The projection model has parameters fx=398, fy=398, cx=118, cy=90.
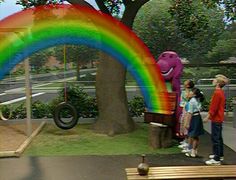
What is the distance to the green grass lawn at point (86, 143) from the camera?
9398mm

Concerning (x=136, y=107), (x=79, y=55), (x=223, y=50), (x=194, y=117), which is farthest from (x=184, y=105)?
(x=223, y=50)

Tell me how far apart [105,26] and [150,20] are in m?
22.7

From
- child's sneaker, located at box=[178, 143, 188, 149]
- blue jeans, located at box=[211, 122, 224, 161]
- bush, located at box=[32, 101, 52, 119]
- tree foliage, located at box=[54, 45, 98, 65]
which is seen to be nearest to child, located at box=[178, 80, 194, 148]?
child's sneaker, located at box=[178, 143, 188, 149]

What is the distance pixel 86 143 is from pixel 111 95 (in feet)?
8.25

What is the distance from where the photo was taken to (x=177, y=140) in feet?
34.8

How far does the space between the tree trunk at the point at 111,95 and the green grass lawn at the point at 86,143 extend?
1.54ft

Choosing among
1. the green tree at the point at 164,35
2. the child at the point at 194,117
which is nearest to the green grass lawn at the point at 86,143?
the child at the point at 194,117

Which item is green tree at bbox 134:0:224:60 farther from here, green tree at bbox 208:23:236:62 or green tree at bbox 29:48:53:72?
green tree at bbox 29:48:53:72

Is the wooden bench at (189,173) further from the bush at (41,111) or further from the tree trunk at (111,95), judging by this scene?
the bush at (41,111)

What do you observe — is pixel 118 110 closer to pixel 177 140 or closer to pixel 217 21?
pixel 177 140

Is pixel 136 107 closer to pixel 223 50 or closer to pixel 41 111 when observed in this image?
pixel 41 111

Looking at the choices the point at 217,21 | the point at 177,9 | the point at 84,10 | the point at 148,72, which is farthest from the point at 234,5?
the point at 217,21

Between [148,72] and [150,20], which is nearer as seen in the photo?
[148,72]

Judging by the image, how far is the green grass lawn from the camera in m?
9.40
